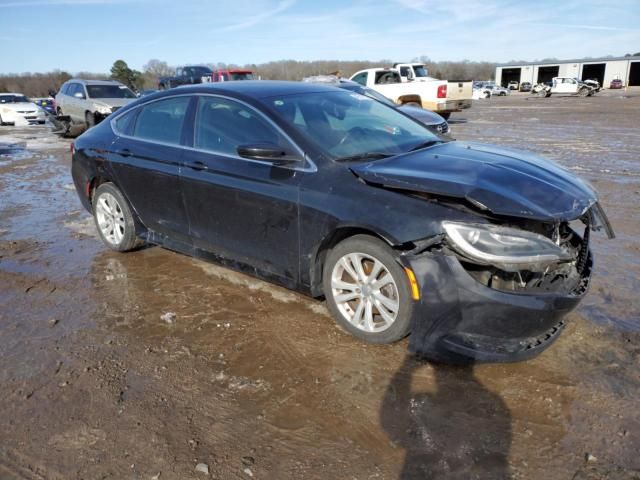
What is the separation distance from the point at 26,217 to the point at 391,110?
530 cm

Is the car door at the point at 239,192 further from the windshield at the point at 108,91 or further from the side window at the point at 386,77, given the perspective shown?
the side window at the point at 386,77

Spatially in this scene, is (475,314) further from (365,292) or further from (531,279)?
(365,292)

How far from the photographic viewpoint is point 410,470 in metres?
2.34

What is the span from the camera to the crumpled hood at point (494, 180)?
285 centimetres

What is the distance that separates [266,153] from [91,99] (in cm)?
1443

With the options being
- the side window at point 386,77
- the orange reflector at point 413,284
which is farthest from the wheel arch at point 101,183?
the side window at point 386,77

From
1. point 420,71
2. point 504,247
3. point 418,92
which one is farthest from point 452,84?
point 504,247

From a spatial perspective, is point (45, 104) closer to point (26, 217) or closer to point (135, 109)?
point (26, 217)

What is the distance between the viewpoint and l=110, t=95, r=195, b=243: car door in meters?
4.39

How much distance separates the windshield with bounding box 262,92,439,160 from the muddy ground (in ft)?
4.27

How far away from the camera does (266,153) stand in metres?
3.46

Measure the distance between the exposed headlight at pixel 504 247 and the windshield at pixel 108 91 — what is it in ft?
52.4

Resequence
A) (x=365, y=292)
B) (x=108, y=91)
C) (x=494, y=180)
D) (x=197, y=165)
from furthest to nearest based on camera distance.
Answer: (x=108, y=91) → (x=197, y=165) → (x=365, y=292) → (x=494, y=180)

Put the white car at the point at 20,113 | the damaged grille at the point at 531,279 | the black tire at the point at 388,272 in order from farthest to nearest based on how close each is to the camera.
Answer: the white car at the point at 20,113 < the black tire at the point at 388,272 < the damaged grille at the point at 531,279
